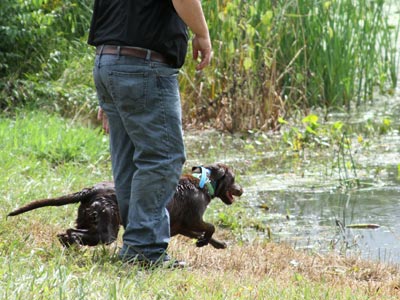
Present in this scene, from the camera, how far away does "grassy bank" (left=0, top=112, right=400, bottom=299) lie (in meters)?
4.42

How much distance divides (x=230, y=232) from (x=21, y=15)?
4.71 metres

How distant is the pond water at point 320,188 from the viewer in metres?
7.25

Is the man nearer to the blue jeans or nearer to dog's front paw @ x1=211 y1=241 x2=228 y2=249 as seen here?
the blue jeans

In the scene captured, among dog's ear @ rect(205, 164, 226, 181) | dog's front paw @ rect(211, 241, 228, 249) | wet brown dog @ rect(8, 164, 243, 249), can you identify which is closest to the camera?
wet brown dog @ rect(8, 164, 243, 249)

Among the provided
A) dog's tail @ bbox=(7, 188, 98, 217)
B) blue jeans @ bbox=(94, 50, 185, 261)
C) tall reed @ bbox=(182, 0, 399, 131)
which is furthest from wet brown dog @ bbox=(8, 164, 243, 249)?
tall reed @ bbox=(182, 0, 399, 131)

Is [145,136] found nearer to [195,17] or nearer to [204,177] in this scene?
[195,17]

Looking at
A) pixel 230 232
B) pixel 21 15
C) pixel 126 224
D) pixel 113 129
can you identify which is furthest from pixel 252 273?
pixel 21 15

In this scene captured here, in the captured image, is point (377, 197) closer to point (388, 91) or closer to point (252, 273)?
point (252, 273)

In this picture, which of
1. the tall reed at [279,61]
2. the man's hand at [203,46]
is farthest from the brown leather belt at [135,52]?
the tall reed at [279,61]

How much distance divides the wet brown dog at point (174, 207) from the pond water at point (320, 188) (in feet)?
3.28

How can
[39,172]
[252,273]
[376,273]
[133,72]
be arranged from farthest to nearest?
[39,172] < [376,273] < [252,273] < [133,72]

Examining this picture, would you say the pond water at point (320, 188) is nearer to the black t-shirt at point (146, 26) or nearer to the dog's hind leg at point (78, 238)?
the dog's hind leg at point (78, 238)

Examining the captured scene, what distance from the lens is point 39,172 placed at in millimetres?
8164

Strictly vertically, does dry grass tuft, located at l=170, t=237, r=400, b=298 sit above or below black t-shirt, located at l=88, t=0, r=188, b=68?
below
